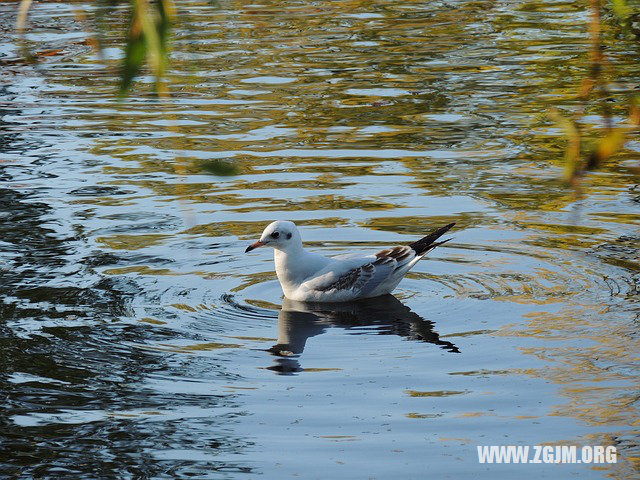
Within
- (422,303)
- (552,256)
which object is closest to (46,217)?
(422,303)

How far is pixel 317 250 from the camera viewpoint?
996 cm

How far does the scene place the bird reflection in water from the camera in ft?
25.5

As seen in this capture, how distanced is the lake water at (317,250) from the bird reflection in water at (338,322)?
0.09ft

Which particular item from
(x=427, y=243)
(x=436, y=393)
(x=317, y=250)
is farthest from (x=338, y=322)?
(x=436, y=393)

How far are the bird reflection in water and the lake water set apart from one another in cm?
3

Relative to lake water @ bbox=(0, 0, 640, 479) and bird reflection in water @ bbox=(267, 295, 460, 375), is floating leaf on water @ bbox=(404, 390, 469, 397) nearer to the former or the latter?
lake water @ bbox=(0, 0, 640, 479)

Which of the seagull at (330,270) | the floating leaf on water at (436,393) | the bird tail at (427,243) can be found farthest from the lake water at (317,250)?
the bird tail at (427,243)

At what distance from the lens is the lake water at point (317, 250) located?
6.32m

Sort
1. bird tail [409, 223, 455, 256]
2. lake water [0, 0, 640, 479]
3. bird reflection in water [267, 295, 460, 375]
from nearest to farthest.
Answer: lake water [0, 0, 640, 479], bird reflection in water [267, 295, 460, 375], bird tail [409, 223, 455, 256]

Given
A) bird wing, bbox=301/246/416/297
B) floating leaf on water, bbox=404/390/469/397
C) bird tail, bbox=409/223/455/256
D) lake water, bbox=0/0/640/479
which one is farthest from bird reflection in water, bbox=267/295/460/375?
floating leaf on water, bbox=404/390/469/397

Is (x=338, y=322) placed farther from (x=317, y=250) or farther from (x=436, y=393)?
(x=436, y=393)

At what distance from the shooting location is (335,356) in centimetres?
767

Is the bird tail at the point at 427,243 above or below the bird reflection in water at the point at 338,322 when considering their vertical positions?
above

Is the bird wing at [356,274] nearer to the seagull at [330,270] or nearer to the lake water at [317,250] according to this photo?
the seagull at [330,270]
